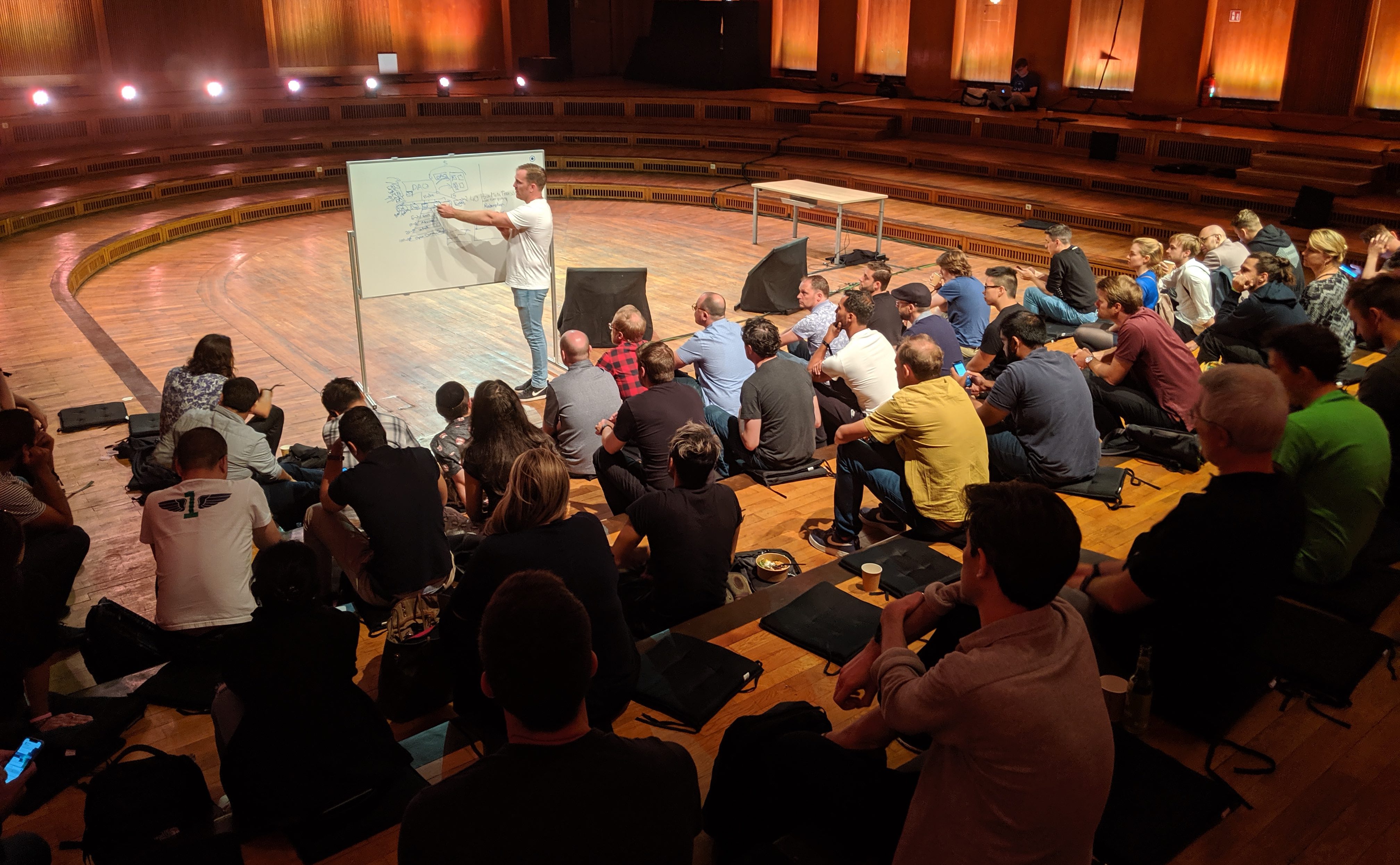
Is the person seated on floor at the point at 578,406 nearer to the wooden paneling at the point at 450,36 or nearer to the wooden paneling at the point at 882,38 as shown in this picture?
the wooden paneling at the point at 882,38

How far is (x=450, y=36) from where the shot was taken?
15062 millimetres

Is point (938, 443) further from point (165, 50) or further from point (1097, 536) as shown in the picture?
point (165, 50)

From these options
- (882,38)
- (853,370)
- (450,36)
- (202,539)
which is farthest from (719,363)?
(450,36)

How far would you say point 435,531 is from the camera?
331cm

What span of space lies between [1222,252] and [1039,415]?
3465 mm

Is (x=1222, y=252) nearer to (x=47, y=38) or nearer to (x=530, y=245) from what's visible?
(x=530, y=245)

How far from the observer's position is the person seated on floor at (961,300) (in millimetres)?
6094

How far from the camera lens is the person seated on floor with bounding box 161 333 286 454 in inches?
176

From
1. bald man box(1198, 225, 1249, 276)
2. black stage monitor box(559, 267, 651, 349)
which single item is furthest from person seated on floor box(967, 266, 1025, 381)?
black stage monitor box(559, 267, 651, 349)

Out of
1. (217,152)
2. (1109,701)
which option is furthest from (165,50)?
(1109,701)

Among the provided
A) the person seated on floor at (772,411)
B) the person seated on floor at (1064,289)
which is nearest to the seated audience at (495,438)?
the person seated on floor at (772,411)

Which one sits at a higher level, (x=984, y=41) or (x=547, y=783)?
(x=984, y=41)

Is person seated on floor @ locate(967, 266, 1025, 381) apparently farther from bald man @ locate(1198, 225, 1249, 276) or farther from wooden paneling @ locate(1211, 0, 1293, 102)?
wooden paneling @ locate(1211, 0, 1293, 102)

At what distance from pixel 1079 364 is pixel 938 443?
2060mm
